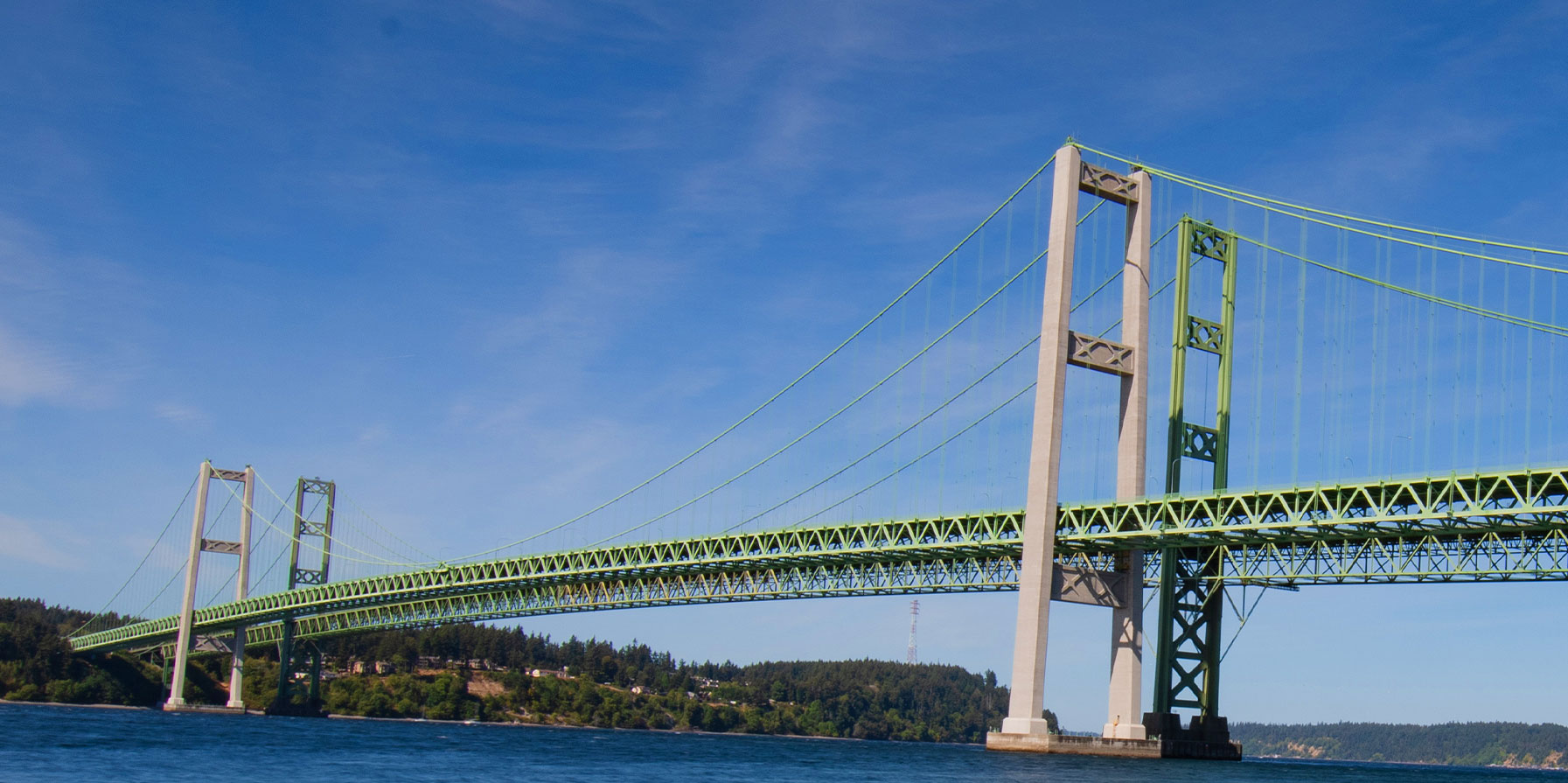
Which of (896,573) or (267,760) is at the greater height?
(896,573)

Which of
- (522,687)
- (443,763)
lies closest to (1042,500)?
(443,763)

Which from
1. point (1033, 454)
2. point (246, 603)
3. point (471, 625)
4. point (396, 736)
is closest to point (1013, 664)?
point (1033, 454)

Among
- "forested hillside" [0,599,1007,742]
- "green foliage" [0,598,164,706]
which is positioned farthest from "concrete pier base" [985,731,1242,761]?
"green foliage" [0,598,164,706]

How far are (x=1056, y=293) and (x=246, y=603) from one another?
69.5 metres

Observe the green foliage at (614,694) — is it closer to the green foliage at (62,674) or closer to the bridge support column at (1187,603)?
the green foliage at (62,674)

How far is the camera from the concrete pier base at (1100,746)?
153 ft

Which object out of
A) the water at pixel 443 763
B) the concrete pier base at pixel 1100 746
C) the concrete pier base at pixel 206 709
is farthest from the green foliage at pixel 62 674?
the concrete pier base at pixel 1100 746

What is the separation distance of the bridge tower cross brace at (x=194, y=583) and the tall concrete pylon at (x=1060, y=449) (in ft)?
226

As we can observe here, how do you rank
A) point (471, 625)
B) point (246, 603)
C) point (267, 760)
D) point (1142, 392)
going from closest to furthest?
point (267, 760) → point (1142, 392) → point (246, 603) → point (471, 625)

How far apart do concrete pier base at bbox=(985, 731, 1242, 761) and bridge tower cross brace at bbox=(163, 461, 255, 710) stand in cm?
6723

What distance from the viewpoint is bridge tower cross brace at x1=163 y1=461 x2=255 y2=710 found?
9894 cm

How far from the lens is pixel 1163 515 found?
47844 mm

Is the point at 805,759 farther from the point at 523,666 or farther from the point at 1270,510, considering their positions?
the point at 523,666

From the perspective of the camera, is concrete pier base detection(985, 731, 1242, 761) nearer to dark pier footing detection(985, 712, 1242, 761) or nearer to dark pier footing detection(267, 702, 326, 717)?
dark pier footing detection(985, 712, 1242, 761)
